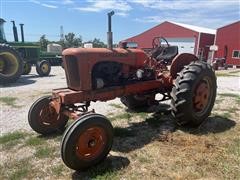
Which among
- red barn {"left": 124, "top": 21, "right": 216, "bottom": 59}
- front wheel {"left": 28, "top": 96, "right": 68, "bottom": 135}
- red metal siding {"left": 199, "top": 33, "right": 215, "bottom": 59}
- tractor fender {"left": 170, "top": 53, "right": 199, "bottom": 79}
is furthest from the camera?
red metal siding {"left": 199, "top": 33, "right": 215, "bottom": 59}

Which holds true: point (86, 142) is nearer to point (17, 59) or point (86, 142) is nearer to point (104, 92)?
point (104, 92)

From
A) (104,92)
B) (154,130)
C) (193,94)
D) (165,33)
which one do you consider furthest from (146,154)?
(165,33)

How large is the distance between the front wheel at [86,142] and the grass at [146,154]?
0.15 m

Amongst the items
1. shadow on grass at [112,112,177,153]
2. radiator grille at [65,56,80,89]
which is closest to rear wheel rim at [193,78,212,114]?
shadow on grass at [112,112,177,153]

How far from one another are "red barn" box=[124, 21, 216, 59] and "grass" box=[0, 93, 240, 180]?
24391 millimetres

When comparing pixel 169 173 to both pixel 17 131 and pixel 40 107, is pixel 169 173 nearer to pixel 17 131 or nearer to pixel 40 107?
pixel 40 107

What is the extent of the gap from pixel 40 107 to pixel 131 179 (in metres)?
2.20

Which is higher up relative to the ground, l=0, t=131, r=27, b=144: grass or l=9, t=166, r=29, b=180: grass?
l=9, t=166, r=29, b=180: grass

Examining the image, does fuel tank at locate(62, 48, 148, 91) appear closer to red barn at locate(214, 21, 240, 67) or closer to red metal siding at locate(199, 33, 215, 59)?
red barn at locate(214, 21, 240, 67)

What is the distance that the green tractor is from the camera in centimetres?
1160

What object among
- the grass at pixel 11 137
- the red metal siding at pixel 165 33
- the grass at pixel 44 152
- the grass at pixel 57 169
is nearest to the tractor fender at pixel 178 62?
the grass at pixel 44 152

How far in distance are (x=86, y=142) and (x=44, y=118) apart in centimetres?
A: 153

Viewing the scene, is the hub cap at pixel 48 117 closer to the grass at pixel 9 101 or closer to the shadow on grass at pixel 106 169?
the shadow on grass at pixel 106 169

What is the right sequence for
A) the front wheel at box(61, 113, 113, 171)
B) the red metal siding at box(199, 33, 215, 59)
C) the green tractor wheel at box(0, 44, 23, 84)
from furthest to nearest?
the red metal siding at box(199, 33, 215, 59) < the green tractor wheel at box(0, 44, 23, 84) < the front wheel at box(61, 113, 113, 171)
